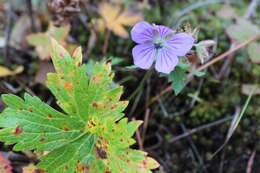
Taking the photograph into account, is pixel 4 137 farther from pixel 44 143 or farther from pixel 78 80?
pixel 78 80

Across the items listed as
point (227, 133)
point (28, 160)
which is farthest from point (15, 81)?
point (227, 133)

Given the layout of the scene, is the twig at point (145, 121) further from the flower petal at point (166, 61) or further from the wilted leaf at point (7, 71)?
the wilted leaf at point (7, 71)

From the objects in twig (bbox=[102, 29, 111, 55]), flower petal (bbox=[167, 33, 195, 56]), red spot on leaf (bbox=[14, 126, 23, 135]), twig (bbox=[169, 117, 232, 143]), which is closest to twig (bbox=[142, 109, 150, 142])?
twig (bbox=[169, 117, 232, 143])

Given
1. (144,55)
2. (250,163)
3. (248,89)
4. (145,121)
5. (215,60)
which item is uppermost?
(144,55)

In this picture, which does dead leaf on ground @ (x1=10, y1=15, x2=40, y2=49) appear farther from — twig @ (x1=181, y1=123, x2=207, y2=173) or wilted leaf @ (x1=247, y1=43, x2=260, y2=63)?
wilted leaf @ (x1=247, y1=43, x2=260, y2=63)

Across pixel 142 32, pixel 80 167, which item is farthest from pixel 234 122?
pixel 80 167

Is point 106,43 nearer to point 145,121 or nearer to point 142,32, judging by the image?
point 145,121

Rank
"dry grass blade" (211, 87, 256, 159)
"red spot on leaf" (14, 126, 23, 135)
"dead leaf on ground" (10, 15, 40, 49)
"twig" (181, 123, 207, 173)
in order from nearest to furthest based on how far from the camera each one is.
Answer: "red spot on leaf" (14, 126, 23, 135), "dry grass blade" (211, 87, 256, 159), "twig" (181, 123, 207, 173), "dead leaf on ground" (10, 15, 40, 49)

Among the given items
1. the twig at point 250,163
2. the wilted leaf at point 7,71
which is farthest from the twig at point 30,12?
the twig at point 250,163
